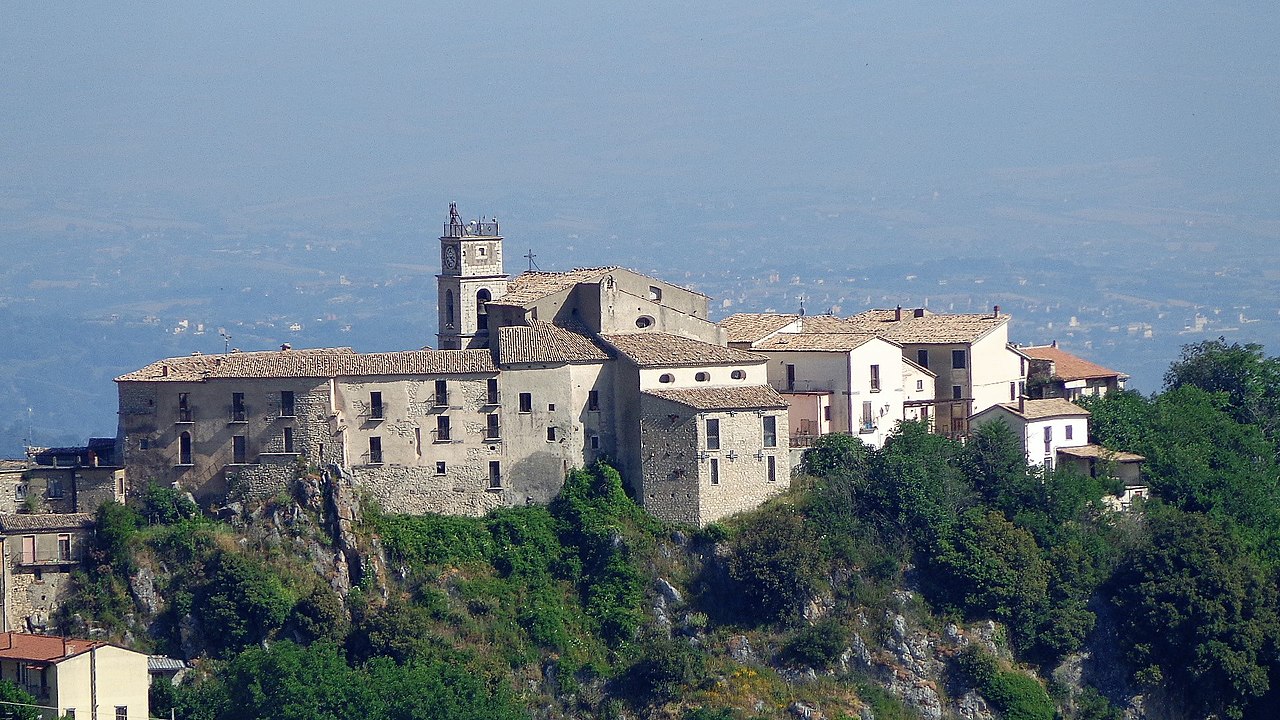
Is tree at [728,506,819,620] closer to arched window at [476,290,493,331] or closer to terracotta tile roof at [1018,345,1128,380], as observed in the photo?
arched window at [476,290,493,331]

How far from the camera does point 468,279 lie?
76.6m

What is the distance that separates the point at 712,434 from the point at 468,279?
1272 centimetres

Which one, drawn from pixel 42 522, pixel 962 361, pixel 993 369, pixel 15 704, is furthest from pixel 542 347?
pixel 15 704

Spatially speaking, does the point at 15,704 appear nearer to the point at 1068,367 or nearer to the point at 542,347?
the point at 542,347

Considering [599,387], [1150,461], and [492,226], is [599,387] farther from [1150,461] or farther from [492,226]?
[1150,461]

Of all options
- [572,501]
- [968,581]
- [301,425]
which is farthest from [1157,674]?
[301,425]

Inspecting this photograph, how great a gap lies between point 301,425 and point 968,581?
20279 millimetres

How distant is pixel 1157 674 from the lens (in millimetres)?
67688

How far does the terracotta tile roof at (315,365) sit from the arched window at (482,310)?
7.12 m

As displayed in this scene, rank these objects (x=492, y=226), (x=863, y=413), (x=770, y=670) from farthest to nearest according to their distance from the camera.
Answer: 1. (x=492, y=226)
2. (x=863, y=413)
3. (x=770, y=670)

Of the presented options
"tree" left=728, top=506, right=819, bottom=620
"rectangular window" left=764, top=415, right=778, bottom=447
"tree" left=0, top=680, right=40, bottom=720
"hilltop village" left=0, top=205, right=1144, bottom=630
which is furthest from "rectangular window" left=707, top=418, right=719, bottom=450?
"tree" left=0, top=680, right=40, bottom=720

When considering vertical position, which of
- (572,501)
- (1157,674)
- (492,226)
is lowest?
(1157,674)

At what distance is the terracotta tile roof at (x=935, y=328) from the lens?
76.7 m

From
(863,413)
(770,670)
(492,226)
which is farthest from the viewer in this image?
(492,226)
